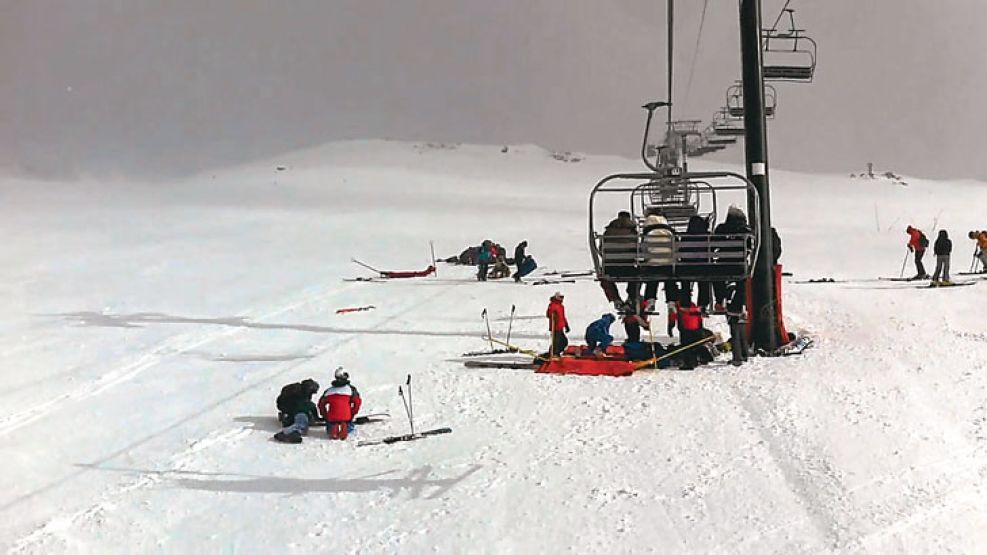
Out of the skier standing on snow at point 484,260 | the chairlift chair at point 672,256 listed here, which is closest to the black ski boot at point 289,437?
the chairlift chair at point 672,256

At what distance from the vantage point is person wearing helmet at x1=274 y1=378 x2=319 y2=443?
697 cm

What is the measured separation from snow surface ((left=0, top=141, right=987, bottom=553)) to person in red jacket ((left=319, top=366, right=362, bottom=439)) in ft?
0.59

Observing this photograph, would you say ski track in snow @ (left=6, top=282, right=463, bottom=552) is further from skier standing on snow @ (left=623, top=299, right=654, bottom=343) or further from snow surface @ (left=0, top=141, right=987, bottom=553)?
skier standing on snow @ (left=623, top=299, right=654, bottom=343)

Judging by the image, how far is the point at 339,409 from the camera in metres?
6.95

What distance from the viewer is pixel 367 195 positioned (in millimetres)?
41438

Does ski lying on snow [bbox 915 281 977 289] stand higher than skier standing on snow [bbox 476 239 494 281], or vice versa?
skier standing on snow [bbox 476 239 494 281]

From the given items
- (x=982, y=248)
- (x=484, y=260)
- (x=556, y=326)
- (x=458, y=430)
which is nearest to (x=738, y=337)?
(x=556, y=326)

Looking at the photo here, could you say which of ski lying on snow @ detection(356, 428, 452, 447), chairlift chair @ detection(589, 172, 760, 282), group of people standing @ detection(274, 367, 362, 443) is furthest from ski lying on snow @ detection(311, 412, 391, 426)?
chairlift chair @ detection(589, 172, 760, 282)

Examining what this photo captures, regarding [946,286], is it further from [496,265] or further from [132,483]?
[132,483]

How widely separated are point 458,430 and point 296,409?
1.36 m

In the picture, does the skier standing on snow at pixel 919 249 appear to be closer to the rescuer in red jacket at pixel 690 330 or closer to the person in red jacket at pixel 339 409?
the rescuer in red jacket at pixel 690 330

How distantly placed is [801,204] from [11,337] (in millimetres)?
36942

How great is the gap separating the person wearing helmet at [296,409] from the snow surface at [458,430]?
0.59 ft

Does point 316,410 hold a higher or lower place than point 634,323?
lower
